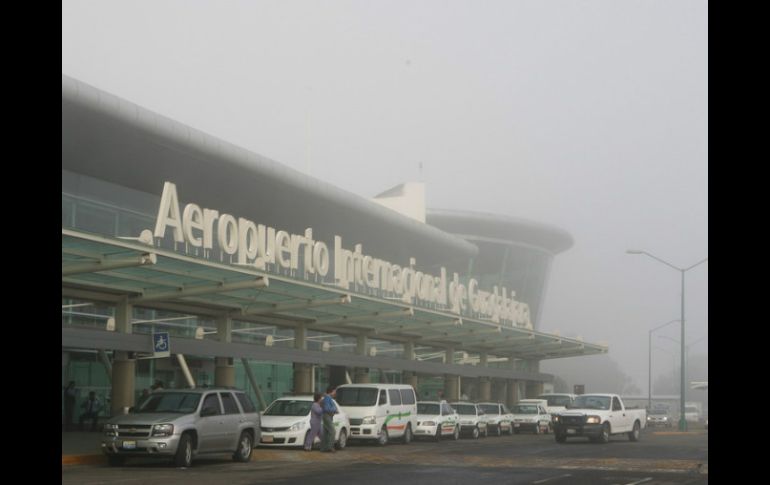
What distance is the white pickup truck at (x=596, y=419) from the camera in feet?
117

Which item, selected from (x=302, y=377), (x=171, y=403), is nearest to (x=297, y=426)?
(x=171, y=403)

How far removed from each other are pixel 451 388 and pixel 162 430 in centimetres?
3422

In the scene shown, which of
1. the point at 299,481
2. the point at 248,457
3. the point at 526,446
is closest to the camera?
the point at 299,481

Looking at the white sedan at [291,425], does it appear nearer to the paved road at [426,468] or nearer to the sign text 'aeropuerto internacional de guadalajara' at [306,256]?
the paved road at [426,468]

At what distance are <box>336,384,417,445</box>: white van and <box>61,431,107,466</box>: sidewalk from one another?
7.70 m

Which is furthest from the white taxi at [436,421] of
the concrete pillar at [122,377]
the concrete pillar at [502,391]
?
the concrete pillar at [502,391]

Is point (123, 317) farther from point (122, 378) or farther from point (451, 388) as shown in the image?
point (451, 388)

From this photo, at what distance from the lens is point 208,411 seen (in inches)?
887

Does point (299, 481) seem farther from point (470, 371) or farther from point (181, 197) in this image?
point (470, 371)

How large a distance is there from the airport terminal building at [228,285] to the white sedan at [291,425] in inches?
146

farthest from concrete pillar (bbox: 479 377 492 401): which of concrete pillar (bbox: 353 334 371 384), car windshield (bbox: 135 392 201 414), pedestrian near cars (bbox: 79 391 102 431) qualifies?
car windshield (bbox: 135 392 201 414)

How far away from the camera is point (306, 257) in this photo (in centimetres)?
4000
